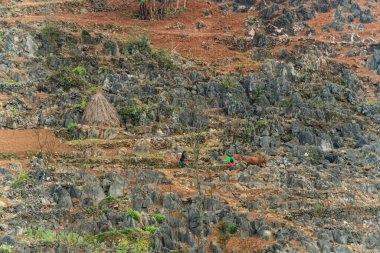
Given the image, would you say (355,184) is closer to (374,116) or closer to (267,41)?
(374,116)

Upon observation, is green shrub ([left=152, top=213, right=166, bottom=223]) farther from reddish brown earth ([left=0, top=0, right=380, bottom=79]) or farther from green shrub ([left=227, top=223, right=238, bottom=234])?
reddish brown earth ([left=0, top=0, right=380, bottom=79])

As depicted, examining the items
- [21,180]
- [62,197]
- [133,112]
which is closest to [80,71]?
[133,112]

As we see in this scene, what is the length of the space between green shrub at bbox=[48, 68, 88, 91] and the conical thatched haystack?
12.2 feet

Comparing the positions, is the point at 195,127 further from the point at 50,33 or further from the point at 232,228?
the point at 50,33

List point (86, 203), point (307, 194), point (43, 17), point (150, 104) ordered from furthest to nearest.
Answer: point (43, 17) → point (150, 104) → point (307, 194) → point (86, 203)

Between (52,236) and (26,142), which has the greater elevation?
(26,142)

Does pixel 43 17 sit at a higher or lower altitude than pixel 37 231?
higher

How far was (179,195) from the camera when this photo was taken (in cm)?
2584

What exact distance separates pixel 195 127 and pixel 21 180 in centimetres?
1078

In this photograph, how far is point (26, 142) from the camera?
101 ft

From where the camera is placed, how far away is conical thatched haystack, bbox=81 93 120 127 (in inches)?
1294

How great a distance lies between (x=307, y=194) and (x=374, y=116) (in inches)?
457

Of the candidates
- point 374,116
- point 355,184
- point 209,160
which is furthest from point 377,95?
point 209,160

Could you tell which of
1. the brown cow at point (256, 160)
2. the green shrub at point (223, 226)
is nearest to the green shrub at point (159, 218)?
the green shrub at point (223, 226)
